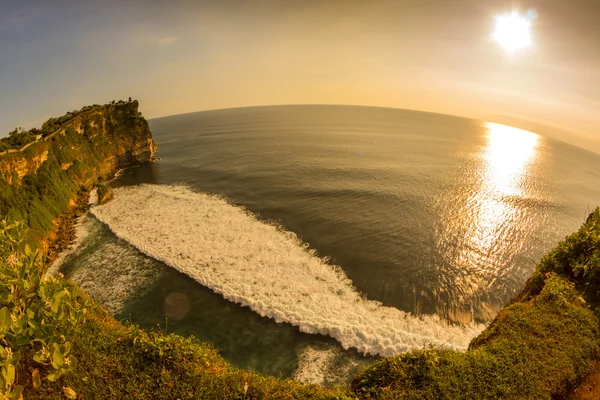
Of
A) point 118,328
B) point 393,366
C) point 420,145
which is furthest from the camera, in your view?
point 420,145

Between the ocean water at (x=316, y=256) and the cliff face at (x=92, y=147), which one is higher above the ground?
the cliff face at (x=92, y=147)

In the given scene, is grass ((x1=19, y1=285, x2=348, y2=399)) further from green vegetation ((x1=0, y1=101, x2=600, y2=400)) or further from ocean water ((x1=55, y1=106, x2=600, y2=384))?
ocean water ((x1=55, y1=106, x2=600, y2=384))

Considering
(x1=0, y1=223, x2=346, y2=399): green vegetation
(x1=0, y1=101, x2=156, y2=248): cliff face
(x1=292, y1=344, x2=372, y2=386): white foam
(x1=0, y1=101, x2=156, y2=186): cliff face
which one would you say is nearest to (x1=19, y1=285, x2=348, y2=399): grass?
(x1=0, y1=223, x2=346, y2=399): green vegetation

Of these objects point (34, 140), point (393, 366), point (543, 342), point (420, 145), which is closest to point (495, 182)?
point (420, 145)

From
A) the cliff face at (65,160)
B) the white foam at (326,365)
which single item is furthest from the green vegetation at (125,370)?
the cliff face at (65,160)

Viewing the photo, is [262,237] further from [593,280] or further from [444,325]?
[593,280]

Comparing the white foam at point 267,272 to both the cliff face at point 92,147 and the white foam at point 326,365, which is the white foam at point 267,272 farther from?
the cliff face at point 92,147

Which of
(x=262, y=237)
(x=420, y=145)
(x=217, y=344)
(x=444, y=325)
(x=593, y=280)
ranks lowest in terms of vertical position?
(x=217, y=344)
